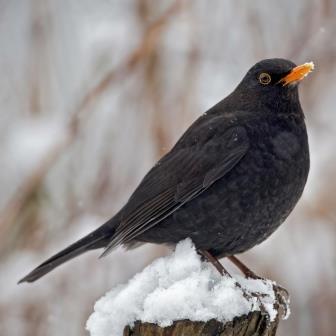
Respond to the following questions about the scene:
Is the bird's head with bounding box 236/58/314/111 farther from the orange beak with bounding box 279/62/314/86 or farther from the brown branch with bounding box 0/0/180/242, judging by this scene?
the brown branch with bounding box 0/0/180/242

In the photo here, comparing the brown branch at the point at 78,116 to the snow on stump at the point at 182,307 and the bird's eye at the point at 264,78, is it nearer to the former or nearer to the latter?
the bird's eye at the point at 264,78

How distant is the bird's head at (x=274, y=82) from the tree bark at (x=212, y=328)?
4.65 feet

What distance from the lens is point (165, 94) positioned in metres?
5.46

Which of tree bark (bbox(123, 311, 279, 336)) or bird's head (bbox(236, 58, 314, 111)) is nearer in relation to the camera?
tree bark (bbox(123, 311, 279, 336))

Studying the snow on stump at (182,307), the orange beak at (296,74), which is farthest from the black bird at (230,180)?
the snow on stump at (182,307)

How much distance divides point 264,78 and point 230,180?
0.68m

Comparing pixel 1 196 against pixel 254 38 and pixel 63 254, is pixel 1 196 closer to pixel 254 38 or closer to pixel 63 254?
pixel 63 254

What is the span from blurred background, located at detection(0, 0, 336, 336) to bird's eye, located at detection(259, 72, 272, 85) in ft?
4.75

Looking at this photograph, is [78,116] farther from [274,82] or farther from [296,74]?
[296,74]

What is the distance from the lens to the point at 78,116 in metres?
5.52

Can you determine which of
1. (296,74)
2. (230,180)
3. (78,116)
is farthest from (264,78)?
(78,116)

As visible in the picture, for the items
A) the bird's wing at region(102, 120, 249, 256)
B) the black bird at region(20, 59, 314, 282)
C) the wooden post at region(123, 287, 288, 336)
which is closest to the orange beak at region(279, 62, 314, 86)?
the black bird at region(20, 59, 314, 282)

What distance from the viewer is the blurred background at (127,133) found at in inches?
206

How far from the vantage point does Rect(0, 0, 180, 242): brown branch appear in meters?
5.27
